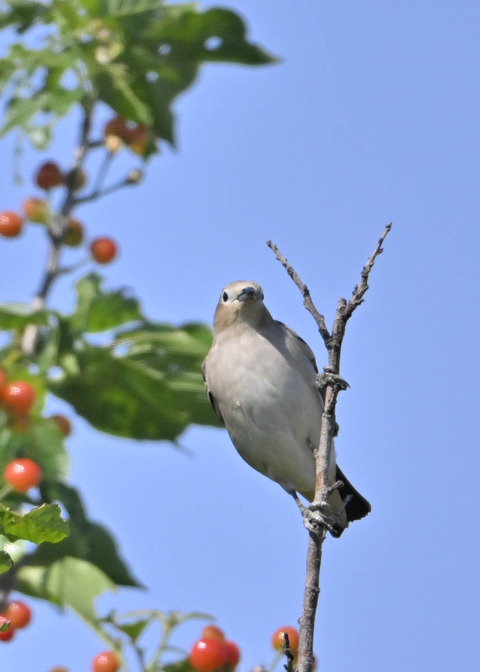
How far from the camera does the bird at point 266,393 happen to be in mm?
6297

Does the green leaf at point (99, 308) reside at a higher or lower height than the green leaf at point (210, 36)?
lower

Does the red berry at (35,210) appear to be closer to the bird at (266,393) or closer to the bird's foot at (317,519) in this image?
the bird at (266,393)

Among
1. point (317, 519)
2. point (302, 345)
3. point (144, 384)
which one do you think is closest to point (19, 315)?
point (144, 384)

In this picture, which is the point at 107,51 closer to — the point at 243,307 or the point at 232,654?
the point at 243,307

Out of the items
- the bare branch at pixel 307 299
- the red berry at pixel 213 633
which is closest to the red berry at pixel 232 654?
the red berry at pixel 213 633

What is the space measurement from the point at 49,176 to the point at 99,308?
1.16 meters

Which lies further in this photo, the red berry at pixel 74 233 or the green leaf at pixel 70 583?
the red berry at pixel 74 233

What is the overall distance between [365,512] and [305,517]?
5.71 feet

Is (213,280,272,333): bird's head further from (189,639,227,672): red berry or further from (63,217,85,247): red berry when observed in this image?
(189,639,227,672): red berry

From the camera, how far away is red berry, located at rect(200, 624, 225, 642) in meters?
5.54

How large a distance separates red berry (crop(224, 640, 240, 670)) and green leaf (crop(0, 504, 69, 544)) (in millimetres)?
2274

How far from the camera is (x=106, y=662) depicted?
5383mm

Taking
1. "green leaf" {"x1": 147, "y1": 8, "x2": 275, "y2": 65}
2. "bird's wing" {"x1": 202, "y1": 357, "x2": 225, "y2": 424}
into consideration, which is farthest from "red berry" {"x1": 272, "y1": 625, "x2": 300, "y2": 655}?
"green leaf" {"x1": 147, "y1": 8, "x2": 275, "y2": 65}

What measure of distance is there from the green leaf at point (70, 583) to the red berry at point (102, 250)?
2065 millimetres
